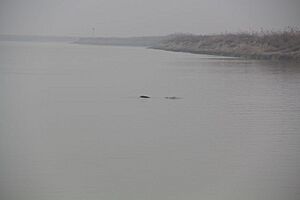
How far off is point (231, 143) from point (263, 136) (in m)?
0.19

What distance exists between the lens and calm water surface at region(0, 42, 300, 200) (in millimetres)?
3043

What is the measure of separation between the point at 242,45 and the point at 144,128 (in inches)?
29.4

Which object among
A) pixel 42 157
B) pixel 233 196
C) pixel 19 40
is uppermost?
pixel 19 40

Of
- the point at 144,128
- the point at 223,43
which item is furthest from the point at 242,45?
the point at 144,128

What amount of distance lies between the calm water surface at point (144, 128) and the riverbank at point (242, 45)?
6cm

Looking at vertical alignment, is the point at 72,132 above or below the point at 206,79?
below

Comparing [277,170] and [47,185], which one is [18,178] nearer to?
[47,185]

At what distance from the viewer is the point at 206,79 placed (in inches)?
121

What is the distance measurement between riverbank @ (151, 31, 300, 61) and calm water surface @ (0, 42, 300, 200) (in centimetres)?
6

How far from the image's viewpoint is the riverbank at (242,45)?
3.06 m

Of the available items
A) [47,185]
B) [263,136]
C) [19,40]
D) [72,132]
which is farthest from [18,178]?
[263,136]

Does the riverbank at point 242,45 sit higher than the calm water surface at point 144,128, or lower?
higher

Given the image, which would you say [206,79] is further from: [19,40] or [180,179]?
[19,40]

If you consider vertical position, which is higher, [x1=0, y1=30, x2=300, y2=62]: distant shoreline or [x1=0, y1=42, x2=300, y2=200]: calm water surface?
[x1=0, y1=30, x2=300, y2=62]: distant shoreline
